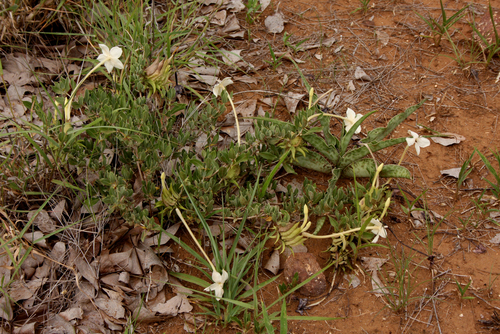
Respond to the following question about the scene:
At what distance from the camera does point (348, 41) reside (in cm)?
347

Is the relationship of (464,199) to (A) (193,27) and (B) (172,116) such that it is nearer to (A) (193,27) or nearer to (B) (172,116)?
(B) (172,116)

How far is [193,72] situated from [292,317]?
6.37 feet

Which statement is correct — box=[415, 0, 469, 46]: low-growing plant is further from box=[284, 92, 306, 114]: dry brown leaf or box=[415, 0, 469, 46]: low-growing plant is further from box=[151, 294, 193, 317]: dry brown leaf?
box=[151, 294, 193, 317]: dry brown leaf

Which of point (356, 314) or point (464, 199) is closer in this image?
point (356, 314)

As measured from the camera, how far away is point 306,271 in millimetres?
2229

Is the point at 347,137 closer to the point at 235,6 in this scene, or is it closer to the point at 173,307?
the point at 173,307

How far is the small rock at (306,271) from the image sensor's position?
7.23ft

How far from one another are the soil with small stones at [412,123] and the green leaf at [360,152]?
20 cm

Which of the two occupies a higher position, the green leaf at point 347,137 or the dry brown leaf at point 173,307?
the green leaf at point 347,137

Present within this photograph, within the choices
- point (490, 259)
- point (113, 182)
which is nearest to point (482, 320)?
point (490, 259)

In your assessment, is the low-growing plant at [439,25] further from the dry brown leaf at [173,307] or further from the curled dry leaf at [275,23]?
the dry brown leaf at [173,307]

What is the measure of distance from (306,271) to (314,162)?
0.71 m

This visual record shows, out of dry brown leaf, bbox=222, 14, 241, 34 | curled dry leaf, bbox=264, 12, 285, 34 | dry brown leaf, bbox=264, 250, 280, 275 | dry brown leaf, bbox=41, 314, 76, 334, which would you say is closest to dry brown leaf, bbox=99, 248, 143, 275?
dry brown leaf, bbox=41, 314, 76, 334

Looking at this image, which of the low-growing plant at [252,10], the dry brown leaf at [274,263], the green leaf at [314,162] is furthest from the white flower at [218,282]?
the low-growing plant at [252,10]
